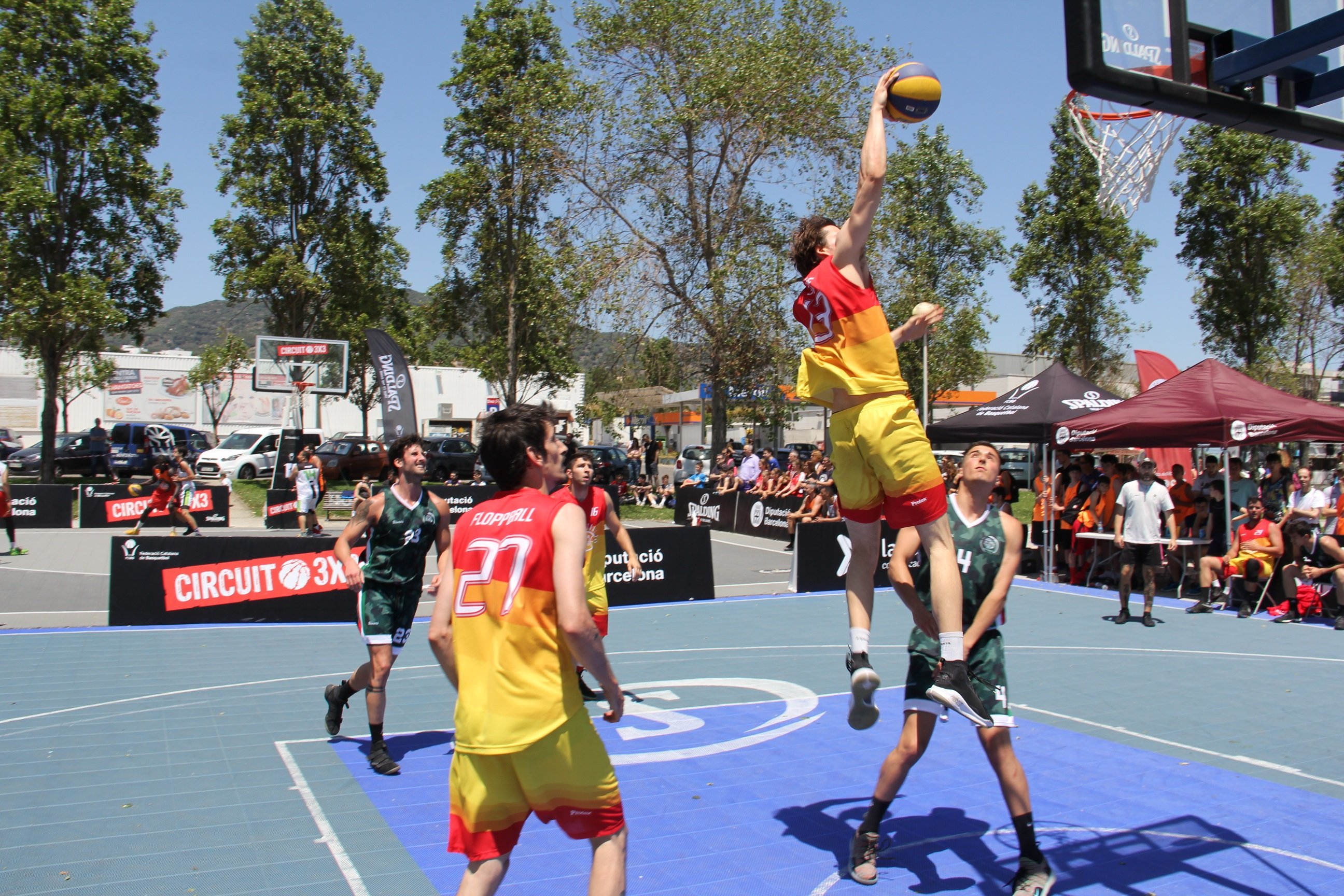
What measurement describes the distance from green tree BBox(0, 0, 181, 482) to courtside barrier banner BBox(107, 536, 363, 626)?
2164 centimetres

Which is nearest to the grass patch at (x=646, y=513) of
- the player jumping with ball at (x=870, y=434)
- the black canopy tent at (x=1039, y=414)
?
the black canopy tent at (x=1039, y=414)

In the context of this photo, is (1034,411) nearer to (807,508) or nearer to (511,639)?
(807,508)

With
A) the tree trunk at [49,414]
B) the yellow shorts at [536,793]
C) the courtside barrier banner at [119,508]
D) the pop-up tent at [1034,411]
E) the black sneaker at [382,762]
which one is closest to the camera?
the yellow shorts at [536,793]

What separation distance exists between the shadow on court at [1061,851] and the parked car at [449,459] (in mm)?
29403

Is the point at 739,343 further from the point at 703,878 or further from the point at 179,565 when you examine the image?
the point at 703,878

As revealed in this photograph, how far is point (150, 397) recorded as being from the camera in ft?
180

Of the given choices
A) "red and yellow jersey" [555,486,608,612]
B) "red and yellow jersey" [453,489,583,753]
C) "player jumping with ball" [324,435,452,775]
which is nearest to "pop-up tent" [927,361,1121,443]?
"red and yellow jersey" [555,486,608,612]

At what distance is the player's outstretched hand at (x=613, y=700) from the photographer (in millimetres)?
3115

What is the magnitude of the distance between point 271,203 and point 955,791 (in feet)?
111

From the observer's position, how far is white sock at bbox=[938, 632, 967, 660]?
4.11 m

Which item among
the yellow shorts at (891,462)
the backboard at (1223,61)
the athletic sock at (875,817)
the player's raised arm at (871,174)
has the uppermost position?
the backboard at (1223,61)

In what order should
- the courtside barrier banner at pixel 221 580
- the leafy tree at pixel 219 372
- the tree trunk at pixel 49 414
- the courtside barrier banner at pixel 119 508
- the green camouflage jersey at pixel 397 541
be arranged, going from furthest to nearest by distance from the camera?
the leafy tree at pixel 219 372 < the tree trunk at pixel 49 414 < the courtside barrier banner at pixel 119 508 < the courtside barrier banner at pixel 221 580 < the green camouflage jersey at pixel 397 541

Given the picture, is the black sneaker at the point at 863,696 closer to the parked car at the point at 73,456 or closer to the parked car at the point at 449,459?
the parked car at the point at 449,459

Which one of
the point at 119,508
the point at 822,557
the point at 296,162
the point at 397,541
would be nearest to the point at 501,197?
the point at 296,162
